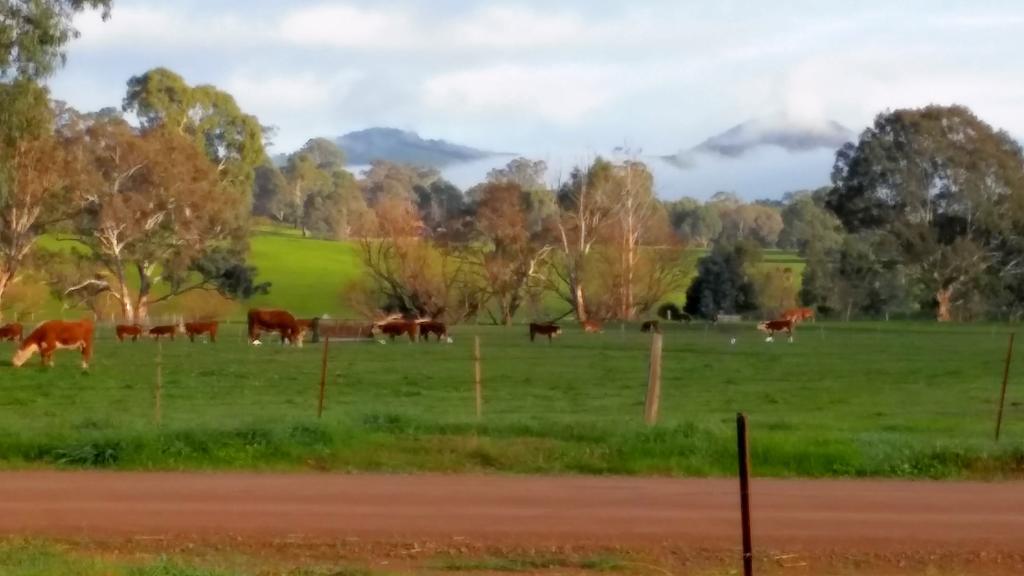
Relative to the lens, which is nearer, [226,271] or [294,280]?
[226,271]

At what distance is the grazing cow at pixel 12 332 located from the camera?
52375mm

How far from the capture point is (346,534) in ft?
43.6

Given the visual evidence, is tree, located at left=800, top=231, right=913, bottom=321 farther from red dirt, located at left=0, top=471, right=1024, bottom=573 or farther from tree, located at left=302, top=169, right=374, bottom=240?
red dirt, located at left=0, top=471, right=1024, bottom=573

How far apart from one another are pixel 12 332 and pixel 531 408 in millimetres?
31623

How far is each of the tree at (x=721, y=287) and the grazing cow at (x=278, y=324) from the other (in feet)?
112

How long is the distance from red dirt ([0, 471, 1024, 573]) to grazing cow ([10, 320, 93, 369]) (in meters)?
21.7

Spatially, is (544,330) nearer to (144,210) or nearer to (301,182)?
(144,210)

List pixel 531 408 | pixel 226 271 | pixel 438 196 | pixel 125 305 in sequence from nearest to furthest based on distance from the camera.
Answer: pixel 531 408
pixel 125 305
pixel 226 271
pixel 438 196

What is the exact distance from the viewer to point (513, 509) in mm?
14812

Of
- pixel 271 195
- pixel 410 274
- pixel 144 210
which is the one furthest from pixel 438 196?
pixel 144 210

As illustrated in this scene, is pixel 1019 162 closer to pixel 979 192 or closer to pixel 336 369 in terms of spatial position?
pixel 979 192

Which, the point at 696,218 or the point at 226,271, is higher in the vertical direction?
the point at 696,218

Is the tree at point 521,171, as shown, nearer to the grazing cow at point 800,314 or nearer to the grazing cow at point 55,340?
the grazing cow at point 800,314

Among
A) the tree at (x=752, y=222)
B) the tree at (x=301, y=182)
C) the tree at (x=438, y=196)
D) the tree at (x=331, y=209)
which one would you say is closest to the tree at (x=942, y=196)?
the tree at (x=438, y=196)
